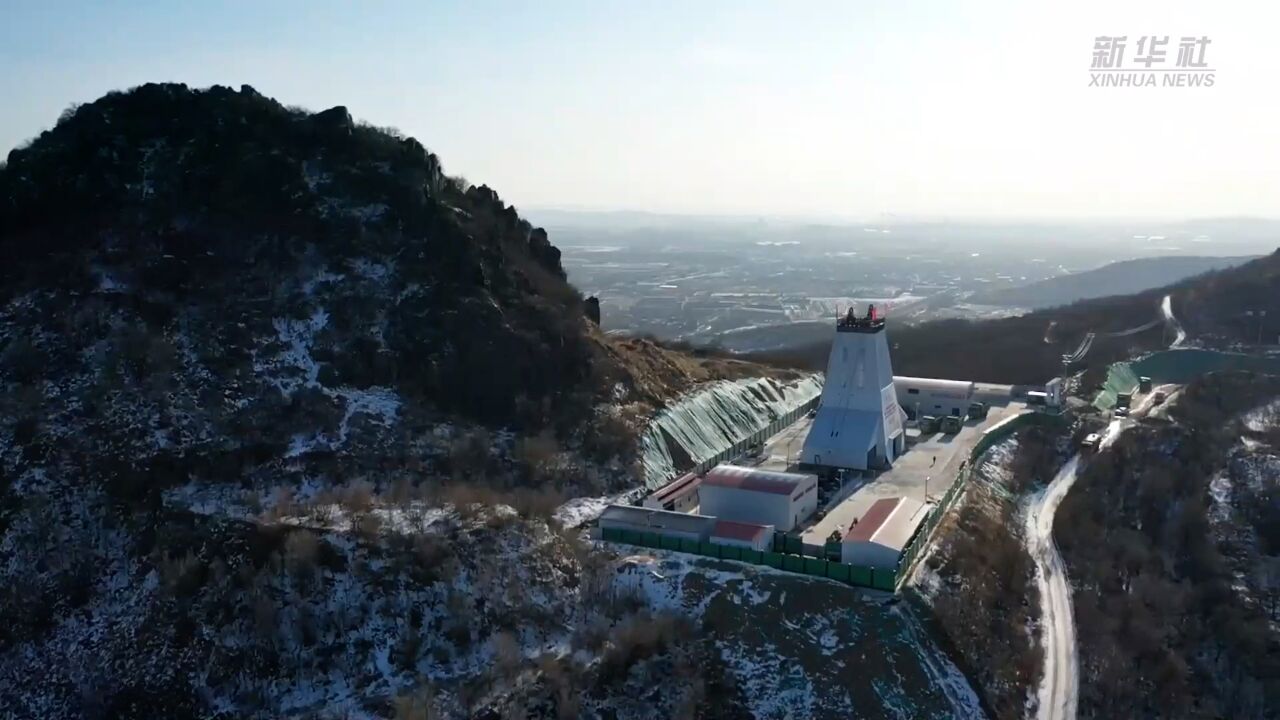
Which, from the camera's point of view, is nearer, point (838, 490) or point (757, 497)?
point (757, 497)

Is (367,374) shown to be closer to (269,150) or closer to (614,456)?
(614,456)

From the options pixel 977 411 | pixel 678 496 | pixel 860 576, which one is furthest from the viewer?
pixel 977 411

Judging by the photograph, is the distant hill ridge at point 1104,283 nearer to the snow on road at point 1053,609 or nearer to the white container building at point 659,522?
the snow on road at point 1053,609

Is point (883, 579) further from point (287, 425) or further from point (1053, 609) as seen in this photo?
point (287, 425)

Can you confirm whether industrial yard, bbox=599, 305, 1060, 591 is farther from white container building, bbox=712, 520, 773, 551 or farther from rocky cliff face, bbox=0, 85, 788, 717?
rocky cliff face, bbox=0, 85, 788, 717

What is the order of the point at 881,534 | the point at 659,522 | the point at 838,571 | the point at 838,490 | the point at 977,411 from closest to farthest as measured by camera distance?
the point at 838,571 → the point at 881,534 → the point at 659,522 → the point at 838,490 → the point at 977,411

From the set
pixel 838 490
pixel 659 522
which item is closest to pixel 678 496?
pixel 659 522

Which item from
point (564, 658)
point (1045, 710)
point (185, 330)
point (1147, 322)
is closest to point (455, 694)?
point (564, 658)
